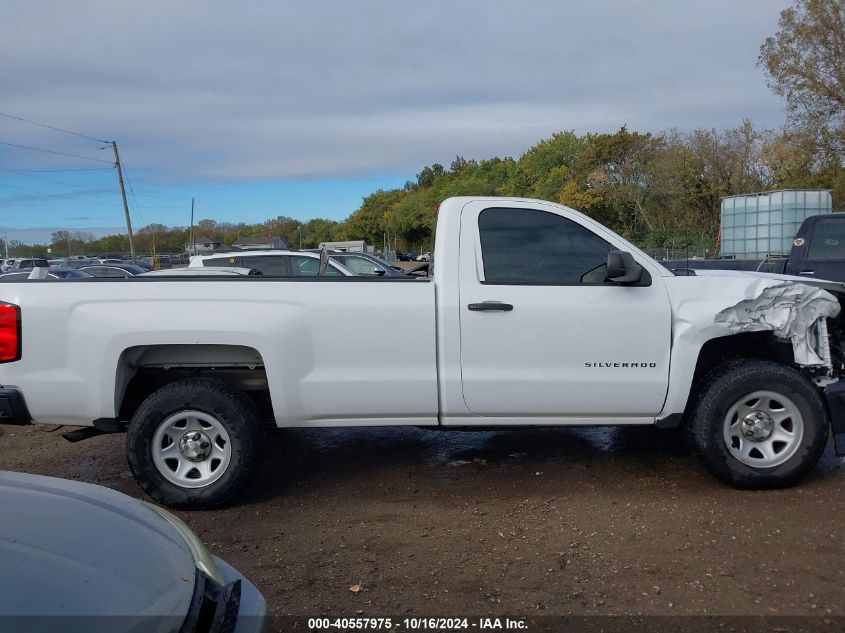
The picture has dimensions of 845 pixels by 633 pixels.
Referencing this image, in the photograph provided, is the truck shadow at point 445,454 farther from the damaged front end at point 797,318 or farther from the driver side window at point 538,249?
the driver side window at point 538,249

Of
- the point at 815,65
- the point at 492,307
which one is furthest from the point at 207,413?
the point at 815,65

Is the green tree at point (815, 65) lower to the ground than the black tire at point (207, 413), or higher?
higher

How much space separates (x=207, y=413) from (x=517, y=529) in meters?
2.06

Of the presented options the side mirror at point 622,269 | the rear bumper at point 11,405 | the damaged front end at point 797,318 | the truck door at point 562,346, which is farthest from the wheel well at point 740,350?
the rear bumper at point 11,405

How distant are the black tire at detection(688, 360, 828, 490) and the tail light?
4.34 meters

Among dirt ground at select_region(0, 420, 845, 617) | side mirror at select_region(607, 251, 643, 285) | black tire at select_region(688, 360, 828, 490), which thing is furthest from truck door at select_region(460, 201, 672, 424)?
dirt ground at select_region(0, 420, 845, 617)

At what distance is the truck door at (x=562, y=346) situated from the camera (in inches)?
186

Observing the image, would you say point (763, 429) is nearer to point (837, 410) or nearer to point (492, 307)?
point (837, 410)

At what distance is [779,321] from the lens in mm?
4754

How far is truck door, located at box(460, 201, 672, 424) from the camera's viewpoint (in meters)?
4.73

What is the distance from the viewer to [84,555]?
2.13 m

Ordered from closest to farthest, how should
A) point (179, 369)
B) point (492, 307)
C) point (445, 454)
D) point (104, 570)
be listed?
point (104, 570) < point (492, 307) < point (179, 369) < point (445, 454)

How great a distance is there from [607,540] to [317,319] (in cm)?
217

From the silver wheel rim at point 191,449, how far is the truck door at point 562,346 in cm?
162
